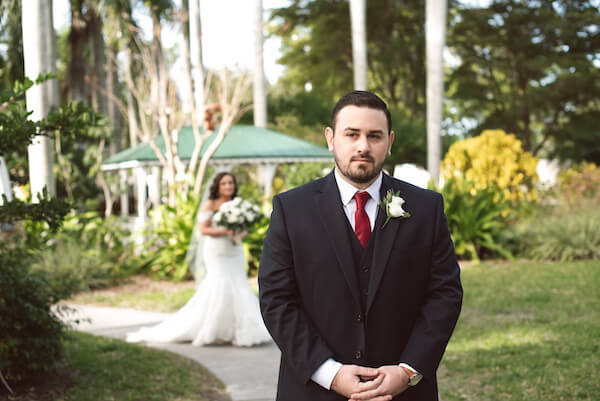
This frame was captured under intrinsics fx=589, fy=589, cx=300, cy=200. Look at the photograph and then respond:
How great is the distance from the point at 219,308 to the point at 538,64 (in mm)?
21092

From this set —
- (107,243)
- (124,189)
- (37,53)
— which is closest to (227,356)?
(37,53)

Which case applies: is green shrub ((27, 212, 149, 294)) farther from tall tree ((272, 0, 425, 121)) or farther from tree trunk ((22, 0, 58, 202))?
tall tree ((272, 0, 425, 121))

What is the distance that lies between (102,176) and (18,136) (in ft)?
45.9

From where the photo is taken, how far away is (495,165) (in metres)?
15.5

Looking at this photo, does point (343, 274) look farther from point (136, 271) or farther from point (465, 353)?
point (136, 271)

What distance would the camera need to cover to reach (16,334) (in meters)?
4.82

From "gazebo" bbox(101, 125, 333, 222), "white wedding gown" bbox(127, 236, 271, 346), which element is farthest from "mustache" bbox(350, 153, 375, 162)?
"gazebo" bbox(101, 125, 333, 222)

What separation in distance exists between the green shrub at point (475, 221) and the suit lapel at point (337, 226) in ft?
36.2

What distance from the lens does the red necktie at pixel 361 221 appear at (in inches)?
95.5

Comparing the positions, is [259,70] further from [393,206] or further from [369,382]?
[369,382]

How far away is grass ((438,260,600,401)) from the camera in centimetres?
518

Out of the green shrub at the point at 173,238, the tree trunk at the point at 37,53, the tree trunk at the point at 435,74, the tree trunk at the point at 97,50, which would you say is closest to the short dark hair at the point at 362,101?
the tree trunk at the point at 37,53

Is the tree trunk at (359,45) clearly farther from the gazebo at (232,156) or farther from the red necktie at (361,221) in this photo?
the red necktie at (361,221)

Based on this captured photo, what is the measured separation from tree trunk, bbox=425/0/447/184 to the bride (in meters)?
9.12
